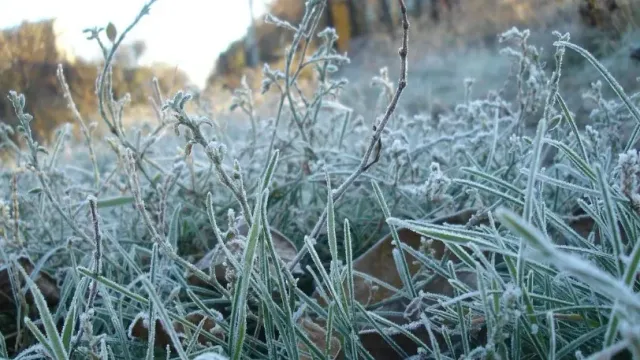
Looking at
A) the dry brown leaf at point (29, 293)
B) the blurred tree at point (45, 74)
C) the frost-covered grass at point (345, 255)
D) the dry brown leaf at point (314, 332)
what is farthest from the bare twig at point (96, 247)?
the blurred tree at point (45, 74)

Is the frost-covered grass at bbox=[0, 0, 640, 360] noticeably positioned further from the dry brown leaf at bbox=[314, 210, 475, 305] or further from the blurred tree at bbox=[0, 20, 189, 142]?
the blurred tree at bbox=[0, 20, 189, 142]

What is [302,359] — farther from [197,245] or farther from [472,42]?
[472,42]

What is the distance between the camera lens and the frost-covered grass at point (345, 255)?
1.80 ft

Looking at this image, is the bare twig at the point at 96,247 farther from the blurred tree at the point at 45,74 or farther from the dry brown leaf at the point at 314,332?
the blurred tree at the point at 45,74

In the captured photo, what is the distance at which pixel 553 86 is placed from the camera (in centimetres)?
71

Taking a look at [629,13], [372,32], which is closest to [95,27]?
[629,13]

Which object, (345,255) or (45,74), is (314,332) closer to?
(345,255)

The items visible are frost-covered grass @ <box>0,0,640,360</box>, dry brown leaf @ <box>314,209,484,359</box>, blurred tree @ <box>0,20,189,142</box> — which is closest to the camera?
frost-covered grass @ <box>0,0,640,360</box>

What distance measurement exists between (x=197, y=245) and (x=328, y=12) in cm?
1116

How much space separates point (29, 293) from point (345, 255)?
0.57 meters

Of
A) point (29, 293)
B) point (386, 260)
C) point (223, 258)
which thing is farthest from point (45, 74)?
point (386, 260)

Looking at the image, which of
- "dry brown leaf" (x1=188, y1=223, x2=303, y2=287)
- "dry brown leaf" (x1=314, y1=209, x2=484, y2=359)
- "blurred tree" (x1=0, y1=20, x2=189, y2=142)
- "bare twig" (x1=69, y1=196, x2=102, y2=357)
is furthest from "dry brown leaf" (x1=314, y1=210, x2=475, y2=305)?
"blurred tree" (x1=0, y1=20, x2=189, y2=142)

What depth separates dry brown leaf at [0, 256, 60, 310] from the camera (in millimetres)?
1011

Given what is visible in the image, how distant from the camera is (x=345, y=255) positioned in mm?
833
